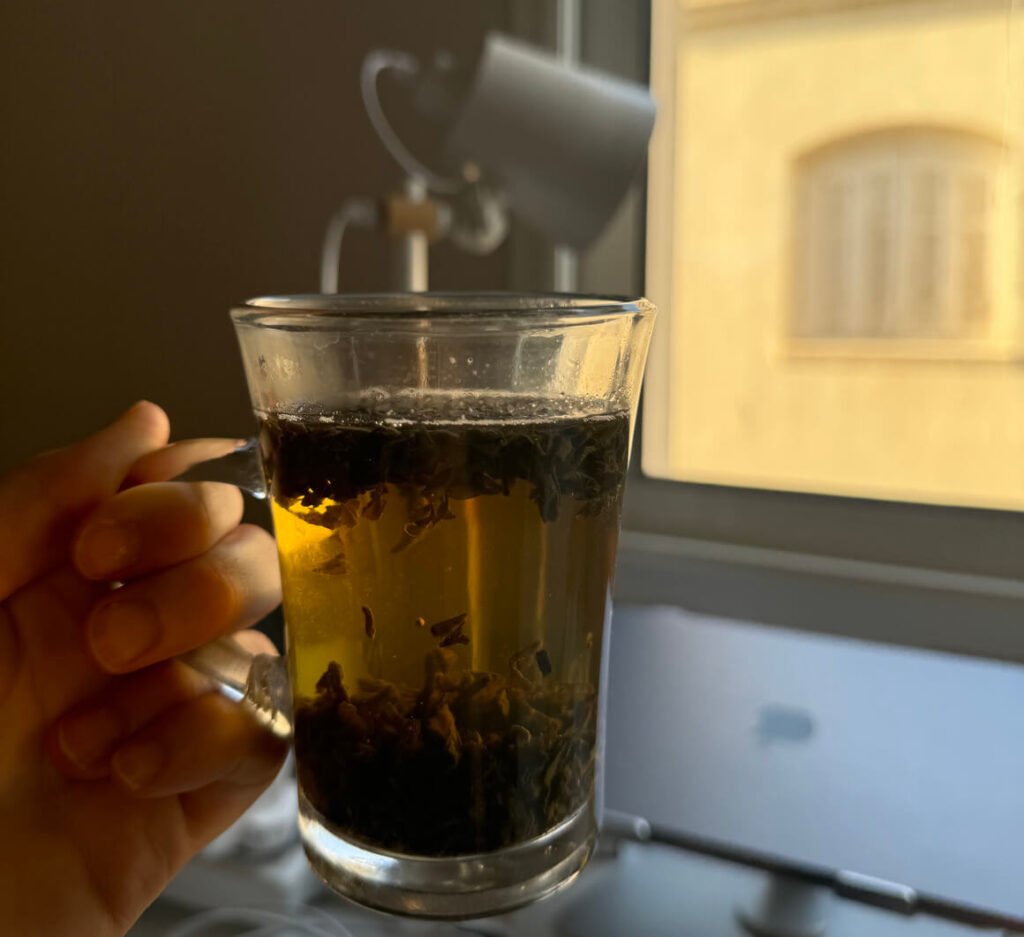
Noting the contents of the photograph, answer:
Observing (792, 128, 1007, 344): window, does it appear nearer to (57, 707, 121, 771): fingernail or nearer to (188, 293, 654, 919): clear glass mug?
(188, 293, 654, 919): clear glass mug

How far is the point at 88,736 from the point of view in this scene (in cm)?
55

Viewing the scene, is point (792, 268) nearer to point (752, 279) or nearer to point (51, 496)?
point (752, 279)

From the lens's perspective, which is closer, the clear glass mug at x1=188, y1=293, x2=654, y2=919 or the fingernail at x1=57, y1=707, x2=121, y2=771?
the clear glass mug at x1=188, y1=293, x2=654, y2=919

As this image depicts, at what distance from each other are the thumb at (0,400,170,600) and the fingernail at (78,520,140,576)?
0.06 metres

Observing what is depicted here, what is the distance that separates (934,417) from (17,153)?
5.09 feet

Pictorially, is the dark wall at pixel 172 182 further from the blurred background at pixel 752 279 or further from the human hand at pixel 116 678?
the human hand at pixel 116 678

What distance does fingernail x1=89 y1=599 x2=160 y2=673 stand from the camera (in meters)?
0.50

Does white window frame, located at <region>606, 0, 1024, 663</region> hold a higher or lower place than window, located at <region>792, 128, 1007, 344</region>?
lower

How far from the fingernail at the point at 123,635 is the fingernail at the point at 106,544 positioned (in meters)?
0.02

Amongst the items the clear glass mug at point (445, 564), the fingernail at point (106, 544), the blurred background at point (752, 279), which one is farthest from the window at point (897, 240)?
the fingernail at point (106, 544)

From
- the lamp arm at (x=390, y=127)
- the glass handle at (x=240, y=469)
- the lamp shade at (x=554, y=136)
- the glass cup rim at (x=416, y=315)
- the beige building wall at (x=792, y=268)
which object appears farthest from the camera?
the lamp arm at (x=390, y=127)

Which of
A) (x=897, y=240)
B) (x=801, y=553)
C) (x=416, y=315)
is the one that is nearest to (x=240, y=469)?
(x=416, y=315)

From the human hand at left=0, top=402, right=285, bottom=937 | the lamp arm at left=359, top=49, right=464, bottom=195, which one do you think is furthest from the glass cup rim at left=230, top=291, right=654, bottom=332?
the lamp arm at left=359, top=49, right=464, bottom=195

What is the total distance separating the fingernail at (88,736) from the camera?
55cm
